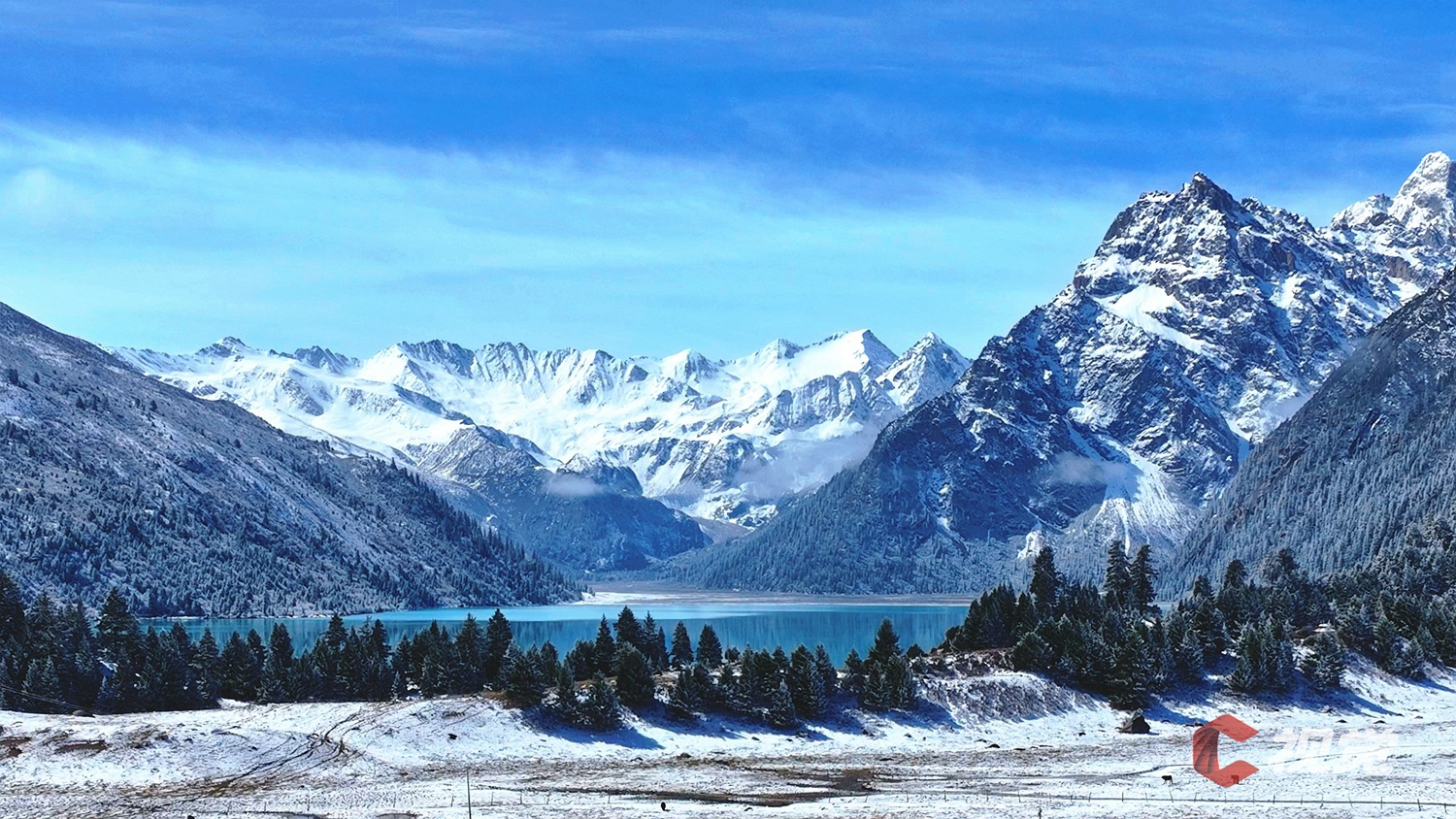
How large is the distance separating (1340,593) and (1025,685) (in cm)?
7554

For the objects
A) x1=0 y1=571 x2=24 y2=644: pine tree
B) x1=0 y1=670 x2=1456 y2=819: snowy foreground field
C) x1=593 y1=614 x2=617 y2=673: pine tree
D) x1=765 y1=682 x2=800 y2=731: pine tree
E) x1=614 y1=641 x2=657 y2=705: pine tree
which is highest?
x1=0 y1=571 x2=24 y2=644: pine tree

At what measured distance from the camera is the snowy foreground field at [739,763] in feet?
300

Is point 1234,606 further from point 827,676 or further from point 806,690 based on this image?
point 806,690

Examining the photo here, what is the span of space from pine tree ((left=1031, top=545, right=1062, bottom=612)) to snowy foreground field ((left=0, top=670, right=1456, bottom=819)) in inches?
1507

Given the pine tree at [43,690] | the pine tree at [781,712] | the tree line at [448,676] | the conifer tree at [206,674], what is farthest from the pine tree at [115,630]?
the pine tree at [781,712]

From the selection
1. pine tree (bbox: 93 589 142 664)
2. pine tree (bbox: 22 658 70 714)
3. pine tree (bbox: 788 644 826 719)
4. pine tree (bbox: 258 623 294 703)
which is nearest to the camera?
pine tree (bbox: 788 644 826 719)

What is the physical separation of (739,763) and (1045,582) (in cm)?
7817

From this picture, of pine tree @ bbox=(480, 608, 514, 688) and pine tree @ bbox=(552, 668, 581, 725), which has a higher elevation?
pine tree @ bbox=(480, 608, 514, 688)

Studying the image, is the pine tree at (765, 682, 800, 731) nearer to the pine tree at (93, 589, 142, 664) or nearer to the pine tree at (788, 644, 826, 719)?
the pine tree at (788, 644, 826, 719)

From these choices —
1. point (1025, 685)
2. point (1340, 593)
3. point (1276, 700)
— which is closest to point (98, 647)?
point (1025, 685)

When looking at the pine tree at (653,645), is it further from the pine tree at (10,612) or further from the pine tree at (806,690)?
the pine tree at (10,612)

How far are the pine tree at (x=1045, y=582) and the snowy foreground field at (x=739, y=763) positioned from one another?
3829 centimetres

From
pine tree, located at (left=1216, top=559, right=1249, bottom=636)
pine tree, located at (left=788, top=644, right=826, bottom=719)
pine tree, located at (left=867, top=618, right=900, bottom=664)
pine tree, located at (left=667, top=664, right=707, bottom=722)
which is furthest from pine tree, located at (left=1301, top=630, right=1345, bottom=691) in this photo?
pine tree, located at (left=667, top=664, right=707, bottom=722)

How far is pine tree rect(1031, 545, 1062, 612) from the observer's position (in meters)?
179
